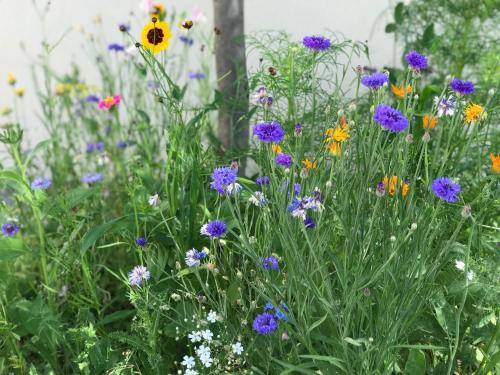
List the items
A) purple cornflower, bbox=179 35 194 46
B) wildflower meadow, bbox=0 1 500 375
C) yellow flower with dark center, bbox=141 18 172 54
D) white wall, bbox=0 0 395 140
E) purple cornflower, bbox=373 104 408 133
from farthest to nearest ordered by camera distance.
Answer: white wall, bbox=0 0 395 140 < purple cornflower, bbox=179 35 194 46 < yellow flower with dark center, bbox=141 18 172 54 < wildflower meadow, bbox=0 1 500 375 < purple cornflower, bbox=373 104 408 133

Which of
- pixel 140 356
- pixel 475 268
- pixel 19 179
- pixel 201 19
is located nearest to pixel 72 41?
pixel 201 19

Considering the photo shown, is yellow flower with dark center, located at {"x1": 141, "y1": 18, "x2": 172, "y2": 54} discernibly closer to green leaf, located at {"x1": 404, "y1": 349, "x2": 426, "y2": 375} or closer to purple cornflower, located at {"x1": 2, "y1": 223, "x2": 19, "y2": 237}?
purple cornflower, located at {"x1": 2, "y1": 223, "x2": 19, "y2": 237}

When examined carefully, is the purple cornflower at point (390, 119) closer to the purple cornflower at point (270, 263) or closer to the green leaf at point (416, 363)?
the purple cornflower at point (270, 263)

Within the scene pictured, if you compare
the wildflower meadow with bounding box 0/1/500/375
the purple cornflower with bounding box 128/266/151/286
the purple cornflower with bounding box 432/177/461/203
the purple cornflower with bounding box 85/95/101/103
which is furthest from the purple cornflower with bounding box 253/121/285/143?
the purple cornflower with bounding box 85/95/101/103

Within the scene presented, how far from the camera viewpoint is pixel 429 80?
8.81ft

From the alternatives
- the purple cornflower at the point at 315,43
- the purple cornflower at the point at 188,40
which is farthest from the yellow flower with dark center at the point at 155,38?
the purple cornflower at the point at 188,40

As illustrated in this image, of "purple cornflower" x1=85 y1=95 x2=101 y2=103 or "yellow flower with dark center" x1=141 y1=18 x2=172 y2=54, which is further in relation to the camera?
"purple cornflower" x1=85 y1=95 x2=101 y2=103

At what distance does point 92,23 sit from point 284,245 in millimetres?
2177

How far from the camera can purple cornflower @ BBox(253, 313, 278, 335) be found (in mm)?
1200

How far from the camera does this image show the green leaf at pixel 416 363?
132 centimetres

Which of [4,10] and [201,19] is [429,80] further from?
[4,10]

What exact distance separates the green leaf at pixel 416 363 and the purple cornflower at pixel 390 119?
0.54m

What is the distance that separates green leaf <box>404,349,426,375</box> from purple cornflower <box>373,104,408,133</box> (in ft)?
1.77

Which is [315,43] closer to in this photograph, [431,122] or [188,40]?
[431,122]
